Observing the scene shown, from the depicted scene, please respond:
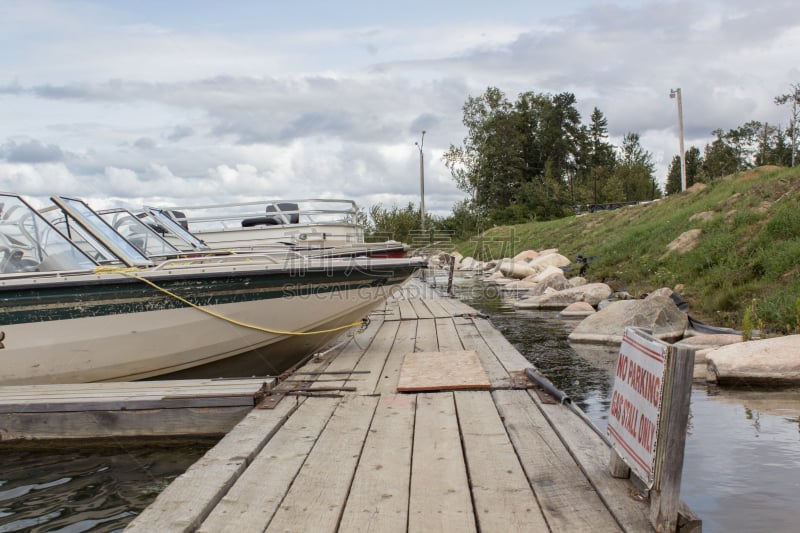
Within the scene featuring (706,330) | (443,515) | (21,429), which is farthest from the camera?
→ (706,330)

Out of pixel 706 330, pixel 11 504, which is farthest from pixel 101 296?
pixel 706 330

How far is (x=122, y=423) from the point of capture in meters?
6.20

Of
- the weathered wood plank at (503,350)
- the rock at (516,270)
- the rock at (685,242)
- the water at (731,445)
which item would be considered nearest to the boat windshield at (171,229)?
the weathered wood plank at (503,350)

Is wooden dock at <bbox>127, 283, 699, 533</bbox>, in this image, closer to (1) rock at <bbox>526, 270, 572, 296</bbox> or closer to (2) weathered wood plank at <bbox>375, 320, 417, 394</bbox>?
(2) weathered wood plank at <bbox>375, 320, 417, 394</bbox>

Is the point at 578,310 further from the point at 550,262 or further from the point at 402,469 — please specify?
the point at 550,262

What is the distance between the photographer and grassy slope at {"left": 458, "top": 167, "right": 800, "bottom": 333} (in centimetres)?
1239

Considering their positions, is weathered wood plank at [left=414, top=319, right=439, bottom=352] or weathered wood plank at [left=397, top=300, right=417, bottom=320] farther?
weathered wood plank at [left=397, top=300, right=417, bottom=320]

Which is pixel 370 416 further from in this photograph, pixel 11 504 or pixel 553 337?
pixel 553 337

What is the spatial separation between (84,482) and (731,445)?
5397 mm

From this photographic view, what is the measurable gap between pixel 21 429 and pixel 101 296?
1869 millimetres

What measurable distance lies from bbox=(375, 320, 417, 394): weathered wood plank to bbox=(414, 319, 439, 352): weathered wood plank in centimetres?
6

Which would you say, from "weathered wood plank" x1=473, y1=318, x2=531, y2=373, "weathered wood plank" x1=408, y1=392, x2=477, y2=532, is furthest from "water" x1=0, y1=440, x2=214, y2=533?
"weathered wood plank" x1=473, y1=318, x2=531, y2=373

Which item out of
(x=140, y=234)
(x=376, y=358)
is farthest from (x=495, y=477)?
(x=140, y=234)

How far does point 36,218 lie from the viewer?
849 cm
